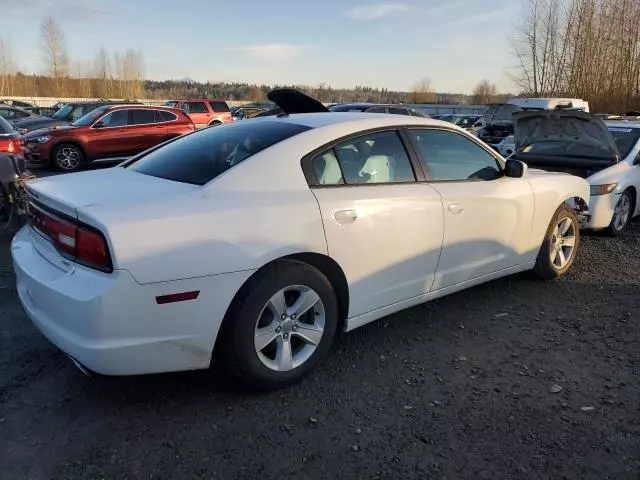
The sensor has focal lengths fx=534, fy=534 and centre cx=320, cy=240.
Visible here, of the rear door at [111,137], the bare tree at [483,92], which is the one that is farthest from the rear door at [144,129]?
the bare tree at [483,92]

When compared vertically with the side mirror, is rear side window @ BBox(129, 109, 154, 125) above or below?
above

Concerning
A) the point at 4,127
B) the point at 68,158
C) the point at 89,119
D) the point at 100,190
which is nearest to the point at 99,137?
the point at 89,119

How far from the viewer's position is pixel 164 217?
2604 mm

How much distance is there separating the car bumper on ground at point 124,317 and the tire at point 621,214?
5868 millimetres

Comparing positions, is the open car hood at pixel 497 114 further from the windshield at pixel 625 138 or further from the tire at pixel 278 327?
the tire at pixel 278 327

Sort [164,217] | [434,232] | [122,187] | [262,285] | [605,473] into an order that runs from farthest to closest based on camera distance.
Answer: [434,232], [122,187], [262,285], [164,217], [605,473]

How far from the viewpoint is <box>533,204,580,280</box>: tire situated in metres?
4.86

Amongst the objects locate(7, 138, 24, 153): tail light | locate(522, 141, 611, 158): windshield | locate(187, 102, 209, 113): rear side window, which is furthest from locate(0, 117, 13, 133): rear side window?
locate(187, 102, 209, 113): rear side window

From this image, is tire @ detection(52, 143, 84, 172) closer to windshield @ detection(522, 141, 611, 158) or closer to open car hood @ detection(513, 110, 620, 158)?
open car hood @ detection(513, 110, 620, 158)

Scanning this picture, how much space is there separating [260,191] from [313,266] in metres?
0.53

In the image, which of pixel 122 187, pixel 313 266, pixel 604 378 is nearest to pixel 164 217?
pixel 122 187

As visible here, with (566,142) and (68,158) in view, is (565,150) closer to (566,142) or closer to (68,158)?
(566,142)

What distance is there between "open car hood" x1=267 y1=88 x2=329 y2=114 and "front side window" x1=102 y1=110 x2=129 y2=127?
10.1 m

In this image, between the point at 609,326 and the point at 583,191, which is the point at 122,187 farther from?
the point at 583,191
